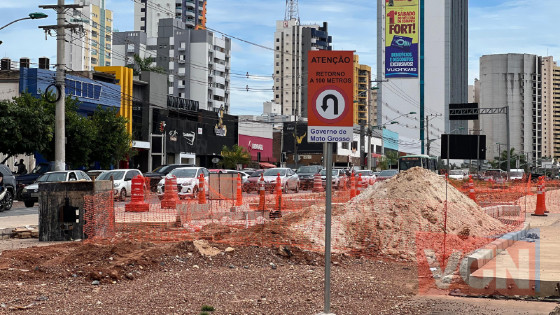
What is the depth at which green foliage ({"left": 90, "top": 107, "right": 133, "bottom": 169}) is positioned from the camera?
156 feet

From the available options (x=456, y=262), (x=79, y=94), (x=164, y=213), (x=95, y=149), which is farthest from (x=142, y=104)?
(x=456, y=262)

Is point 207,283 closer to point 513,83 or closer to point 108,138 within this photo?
point 108,138

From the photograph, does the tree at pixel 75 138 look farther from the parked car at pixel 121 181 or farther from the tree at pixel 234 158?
the tree at pixel 234 158

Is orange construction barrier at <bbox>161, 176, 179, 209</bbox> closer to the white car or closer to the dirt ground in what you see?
the white car

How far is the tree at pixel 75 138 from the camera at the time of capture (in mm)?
44025

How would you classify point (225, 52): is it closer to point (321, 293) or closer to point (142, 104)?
point (142, 104)

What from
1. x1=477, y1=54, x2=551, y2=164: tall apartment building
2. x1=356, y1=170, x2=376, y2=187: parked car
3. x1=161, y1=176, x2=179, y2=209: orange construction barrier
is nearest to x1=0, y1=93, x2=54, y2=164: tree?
x1=161, y1=176, x2=179, y2=209: orange construction barrier

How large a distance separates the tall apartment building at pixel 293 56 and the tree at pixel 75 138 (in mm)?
136343

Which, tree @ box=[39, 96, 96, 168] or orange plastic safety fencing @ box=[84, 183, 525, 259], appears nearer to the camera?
orange plastic safety fencing @ box=[84, 183, 525, 259]

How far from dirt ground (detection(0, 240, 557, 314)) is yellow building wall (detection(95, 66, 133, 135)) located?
51.5 m

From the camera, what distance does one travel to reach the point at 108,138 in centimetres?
4775

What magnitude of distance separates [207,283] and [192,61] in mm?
120495

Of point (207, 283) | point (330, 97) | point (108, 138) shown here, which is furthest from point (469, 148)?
point (330, 97)

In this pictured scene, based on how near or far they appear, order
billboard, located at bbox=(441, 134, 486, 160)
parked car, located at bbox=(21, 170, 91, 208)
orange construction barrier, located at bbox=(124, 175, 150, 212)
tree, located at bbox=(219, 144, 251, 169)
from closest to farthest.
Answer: orange construction barrier, located at bbox=(124, 175, 150, 212)
parked car, located at bbox=(21, 170, 91, 208)
billboard, located at bbox=(441, 134, 486, 160)
tree, located at bbox=(219, 144, 251, 169)
